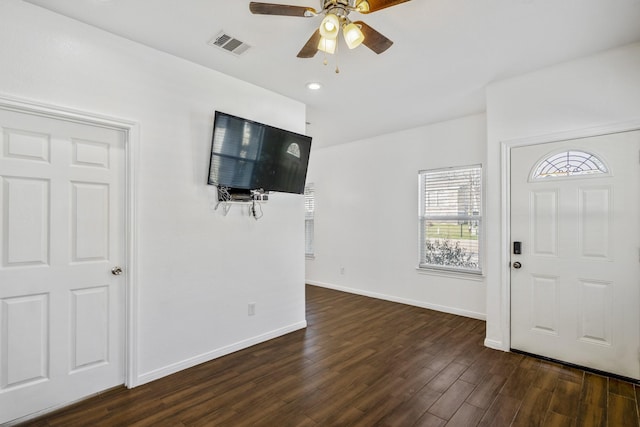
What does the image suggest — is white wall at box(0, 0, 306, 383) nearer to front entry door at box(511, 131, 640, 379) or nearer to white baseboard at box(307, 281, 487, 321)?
white baseboard at box(307, 281, 487, 321)

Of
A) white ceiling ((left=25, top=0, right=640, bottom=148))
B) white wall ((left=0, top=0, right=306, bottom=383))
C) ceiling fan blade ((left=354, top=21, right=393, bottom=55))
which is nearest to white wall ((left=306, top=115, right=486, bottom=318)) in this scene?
white ceiling ((left=25, top=0, right=640, bottom=148))

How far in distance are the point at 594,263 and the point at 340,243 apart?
369 centimetres

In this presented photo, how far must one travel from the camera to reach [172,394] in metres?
2.40

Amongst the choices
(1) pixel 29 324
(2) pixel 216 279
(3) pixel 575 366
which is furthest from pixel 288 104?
(3) pixel 575 366

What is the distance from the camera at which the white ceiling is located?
212 cm

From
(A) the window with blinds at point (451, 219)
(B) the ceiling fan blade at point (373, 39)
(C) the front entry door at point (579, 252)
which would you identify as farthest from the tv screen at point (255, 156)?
(C) the front entry door at point (579, 252)

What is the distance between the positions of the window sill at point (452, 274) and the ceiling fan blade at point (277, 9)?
3.76 metres

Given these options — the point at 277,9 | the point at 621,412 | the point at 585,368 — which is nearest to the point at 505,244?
the point at 585,368

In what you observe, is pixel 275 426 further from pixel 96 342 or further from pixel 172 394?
pixel 96 342

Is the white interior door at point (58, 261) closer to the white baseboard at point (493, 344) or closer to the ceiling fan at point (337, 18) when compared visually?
the ceiling fan at point (337, 18)

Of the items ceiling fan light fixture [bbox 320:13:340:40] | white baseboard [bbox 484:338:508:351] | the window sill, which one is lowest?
white baseboard [bbox 484:338:508:351]

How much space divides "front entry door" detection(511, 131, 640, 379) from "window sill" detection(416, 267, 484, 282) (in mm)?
1024

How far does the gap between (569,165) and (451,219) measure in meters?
1.76

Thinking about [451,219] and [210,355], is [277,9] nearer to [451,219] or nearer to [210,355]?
[210,355]
